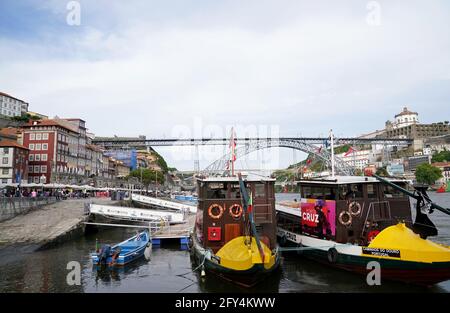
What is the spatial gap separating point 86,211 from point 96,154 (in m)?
56.8

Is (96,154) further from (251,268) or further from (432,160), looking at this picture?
(432,160)

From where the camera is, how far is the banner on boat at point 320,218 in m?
16.9

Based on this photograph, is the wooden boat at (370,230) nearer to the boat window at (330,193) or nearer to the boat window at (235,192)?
the boat window at (330,193)

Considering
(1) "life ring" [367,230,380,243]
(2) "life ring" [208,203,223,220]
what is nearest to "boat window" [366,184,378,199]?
(1) "life ring" [367,230,380,243]

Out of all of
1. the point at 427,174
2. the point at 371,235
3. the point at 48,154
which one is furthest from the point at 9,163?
the point at 427,174

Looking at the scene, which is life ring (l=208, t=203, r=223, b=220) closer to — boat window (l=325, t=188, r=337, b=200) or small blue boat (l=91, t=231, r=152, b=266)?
small blue boat (l=91, t=231, r=152, b=266)

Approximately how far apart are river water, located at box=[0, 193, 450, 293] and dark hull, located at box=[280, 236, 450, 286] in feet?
1.18

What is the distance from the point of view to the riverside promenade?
72.6ft

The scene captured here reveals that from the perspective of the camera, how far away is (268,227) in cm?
1543

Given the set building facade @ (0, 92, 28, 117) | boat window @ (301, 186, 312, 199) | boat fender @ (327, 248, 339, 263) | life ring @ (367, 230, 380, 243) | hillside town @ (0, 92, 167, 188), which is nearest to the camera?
life ring @ (367, 230, 380, 243)

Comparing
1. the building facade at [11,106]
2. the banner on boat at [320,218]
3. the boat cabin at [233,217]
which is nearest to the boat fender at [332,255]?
the banner on boat at [320,218]

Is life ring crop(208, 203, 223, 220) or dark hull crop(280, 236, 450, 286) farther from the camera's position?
life ring crop(208, 203, 223, 220)
